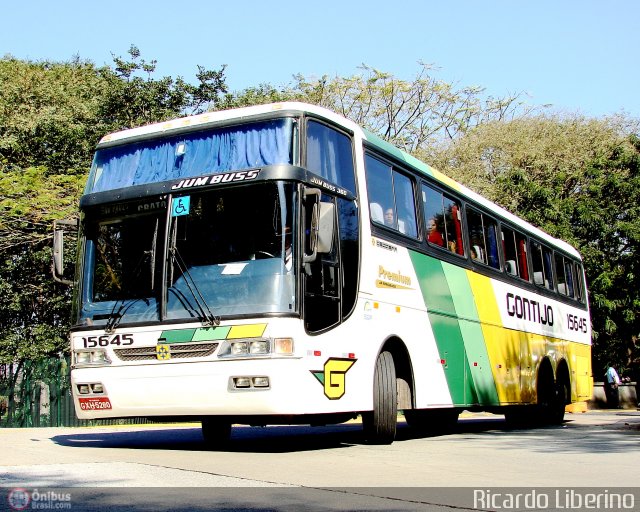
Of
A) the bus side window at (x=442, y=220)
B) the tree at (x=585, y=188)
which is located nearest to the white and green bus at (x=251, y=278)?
the bus side window at (x=442, y=220)

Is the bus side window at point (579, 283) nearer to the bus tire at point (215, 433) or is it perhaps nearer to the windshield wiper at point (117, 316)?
the bus tire at point (215, 433)

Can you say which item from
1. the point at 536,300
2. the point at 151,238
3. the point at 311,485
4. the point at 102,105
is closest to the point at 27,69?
the point at 102,105

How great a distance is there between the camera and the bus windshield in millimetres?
9289

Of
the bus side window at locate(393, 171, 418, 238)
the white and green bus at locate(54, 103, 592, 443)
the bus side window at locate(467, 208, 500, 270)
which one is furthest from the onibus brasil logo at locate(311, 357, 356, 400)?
the bus side window at locate(467, 208, 500, 270)

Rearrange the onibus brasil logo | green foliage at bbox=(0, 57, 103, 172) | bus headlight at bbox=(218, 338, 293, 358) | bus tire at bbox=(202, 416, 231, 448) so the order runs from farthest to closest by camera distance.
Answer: green foliage at bbox=(0, 57, 103, 172) < bus tire at bbox=(202, 416, 231, 448) < the onibus brasil logo < bus headlight at bbox=(218, 338, 293, 358)

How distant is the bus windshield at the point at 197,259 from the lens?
30.5ft

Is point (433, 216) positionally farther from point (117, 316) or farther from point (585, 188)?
point (585, 188)

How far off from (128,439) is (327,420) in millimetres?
4064

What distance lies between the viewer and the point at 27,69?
3228cm

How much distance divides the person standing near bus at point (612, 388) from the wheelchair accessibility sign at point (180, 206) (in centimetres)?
2411

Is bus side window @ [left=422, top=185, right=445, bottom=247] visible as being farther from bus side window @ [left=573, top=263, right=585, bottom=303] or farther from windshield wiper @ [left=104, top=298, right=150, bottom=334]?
bus side window @ [left=573, top=263, right=585, bottom=303]

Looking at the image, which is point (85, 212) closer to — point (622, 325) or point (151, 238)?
point (151, 238)

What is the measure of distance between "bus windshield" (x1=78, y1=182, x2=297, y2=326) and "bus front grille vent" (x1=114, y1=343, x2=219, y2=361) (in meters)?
0.30

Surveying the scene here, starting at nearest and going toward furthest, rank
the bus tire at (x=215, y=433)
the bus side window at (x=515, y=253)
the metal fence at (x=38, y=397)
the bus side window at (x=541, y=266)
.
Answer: the bus tire at (x=215, y=433) → the bus side window at (x=515, y=253) → the bus side window at (x=541, y=266) → the metal fence at (x=38, y=397)
